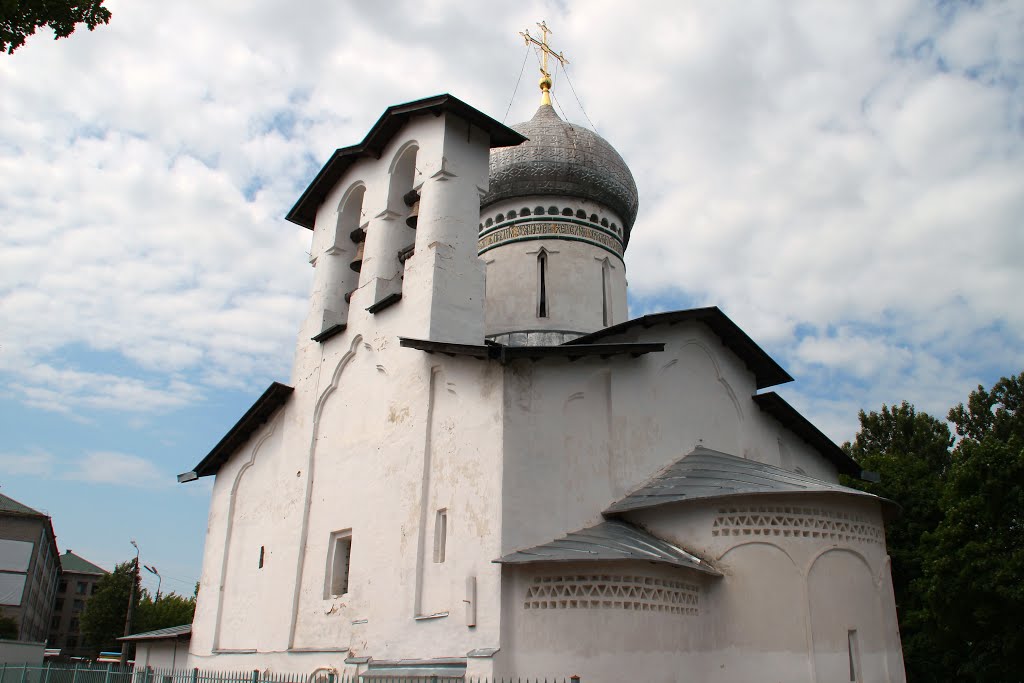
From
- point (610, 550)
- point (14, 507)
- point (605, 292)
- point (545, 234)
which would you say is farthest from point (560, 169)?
point (14, 507)

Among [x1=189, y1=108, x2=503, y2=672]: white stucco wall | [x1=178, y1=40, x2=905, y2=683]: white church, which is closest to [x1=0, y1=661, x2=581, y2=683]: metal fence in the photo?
[x1=178, y1=40, x2=905, y2=683]: white church

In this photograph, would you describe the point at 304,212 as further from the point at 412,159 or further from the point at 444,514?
the point at 444,514

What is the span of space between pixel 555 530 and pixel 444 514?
141 centimetres

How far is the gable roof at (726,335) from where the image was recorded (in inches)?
426

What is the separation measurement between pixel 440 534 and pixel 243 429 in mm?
6094

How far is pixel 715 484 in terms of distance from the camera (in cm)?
952

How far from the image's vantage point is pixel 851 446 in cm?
2538

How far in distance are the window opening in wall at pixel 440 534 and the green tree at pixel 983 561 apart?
9479mm

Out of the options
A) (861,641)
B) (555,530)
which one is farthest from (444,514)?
(861,641)

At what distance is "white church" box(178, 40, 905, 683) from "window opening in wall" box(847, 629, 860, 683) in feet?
0.08

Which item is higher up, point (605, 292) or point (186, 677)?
point (605, 292)

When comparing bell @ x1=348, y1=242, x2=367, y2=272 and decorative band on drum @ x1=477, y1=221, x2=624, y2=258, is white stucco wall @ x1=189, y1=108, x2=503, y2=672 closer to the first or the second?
bell @ x1=348, y1=242, x2=367, y2=272

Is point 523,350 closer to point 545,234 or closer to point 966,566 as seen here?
point 545,234

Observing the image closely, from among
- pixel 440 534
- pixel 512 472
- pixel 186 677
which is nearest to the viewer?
pixel 512 472
